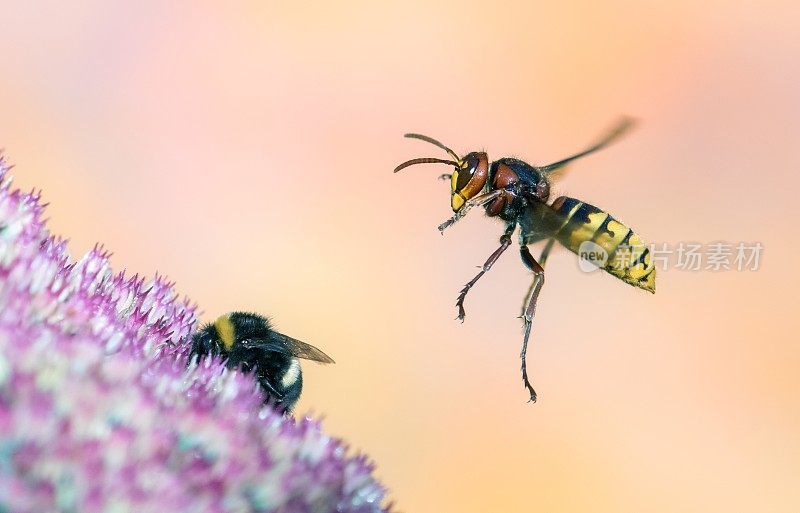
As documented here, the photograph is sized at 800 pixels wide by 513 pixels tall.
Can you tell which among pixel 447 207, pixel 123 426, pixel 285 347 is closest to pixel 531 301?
pixel 285 347

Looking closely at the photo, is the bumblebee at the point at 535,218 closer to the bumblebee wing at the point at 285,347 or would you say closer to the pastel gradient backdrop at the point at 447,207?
the bumblebee wing at the point at 285,347

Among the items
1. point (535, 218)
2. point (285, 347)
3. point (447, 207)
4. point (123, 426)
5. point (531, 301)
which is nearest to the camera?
point (123, 426)

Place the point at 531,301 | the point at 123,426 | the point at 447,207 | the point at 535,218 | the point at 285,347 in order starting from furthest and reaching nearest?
1. the point at 447,207
2. the point at 535,218
3. the point at 531,301
4. the point at 285,347
5. the point at 123,426

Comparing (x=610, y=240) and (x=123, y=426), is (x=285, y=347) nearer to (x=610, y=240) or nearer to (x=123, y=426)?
(x=123, y=426)

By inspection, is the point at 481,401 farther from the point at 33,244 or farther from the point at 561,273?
the point at 33,244

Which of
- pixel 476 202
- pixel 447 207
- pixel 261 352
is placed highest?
pixel 447 207
